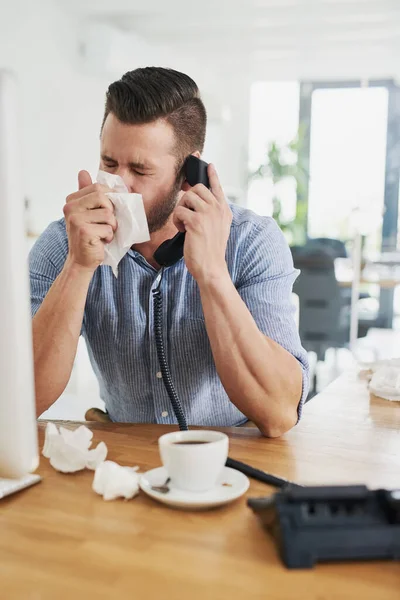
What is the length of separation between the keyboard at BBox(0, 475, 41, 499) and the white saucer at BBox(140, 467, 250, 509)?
0.15 metres

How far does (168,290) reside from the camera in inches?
60.6

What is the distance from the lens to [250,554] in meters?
0.70

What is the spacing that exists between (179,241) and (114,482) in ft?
2.36

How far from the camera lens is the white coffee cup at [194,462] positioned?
80 cm

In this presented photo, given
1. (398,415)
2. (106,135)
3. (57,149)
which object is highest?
(57,149)

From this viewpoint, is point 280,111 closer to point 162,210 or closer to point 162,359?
point 162,210

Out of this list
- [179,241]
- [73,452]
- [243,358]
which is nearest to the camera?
[73,452]

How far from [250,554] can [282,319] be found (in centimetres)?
74

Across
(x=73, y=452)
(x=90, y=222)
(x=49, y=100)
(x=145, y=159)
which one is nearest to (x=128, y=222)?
(x=90, y=222)

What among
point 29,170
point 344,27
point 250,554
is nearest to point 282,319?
point 250,554

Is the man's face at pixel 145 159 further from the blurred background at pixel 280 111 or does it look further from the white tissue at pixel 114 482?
the blurred background at pixel 280 111

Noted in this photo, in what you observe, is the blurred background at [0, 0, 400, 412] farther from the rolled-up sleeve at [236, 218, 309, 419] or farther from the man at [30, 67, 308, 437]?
the rolled-up sleeve at [236, 218, 309, 419]

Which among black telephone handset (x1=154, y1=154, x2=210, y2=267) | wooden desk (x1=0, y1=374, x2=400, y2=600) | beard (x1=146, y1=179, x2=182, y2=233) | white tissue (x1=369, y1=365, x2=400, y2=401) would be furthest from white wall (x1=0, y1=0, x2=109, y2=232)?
wooden desk (x1=0, y1=374, x2=400, y2=600)

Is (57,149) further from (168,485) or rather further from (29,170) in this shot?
(168,485)
